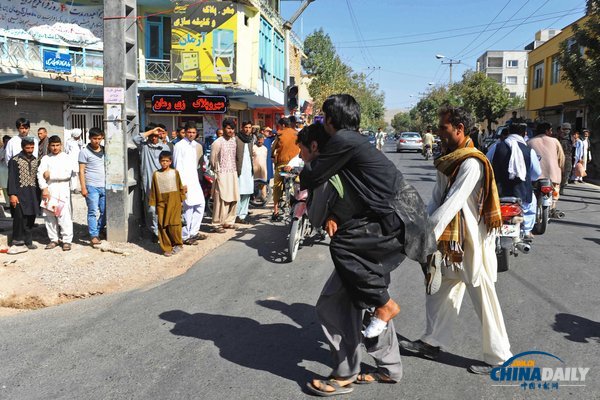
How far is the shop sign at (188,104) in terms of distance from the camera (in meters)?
20.0

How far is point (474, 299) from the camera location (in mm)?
3797

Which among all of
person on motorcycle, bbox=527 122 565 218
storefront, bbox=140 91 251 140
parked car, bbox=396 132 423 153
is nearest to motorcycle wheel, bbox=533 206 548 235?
person on motorcycle, bbox=527 122 565 218

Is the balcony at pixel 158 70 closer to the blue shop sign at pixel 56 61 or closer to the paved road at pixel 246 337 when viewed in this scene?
the blue shop sign at pixel 56 61

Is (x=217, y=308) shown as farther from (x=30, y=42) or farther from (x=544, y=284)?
(x=30, y=42)

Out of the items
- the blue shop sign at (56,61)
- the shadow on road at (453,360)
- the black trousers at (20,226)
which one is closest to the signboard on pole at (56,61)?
the blue shop sign at (56,61)

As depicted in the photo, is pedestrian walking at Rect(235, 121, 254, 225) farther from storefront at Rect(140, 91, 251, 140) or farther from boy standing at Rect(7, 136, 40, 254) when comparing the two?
storefront at Rect(140, 91, 251, 140)

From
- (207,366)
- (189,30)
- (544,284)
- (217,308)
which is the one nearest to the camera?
(207,366)

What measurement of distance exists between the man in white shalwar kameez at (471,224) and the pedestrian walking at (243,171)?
5.72 meters

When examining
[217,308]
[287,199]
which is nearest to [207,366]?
[217,308]

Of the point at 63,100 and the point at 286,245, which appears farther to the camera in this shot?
the point at 63,100

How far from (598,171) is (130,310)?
64.0 ft

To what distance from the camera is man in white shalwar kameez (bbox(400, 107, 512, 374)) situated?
3646 millimetres

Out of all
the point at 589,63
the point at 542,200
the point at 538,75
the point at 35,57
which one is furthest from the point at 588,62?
the point at 538,75

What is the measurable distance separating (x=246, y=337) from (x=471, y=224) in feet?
6.61
